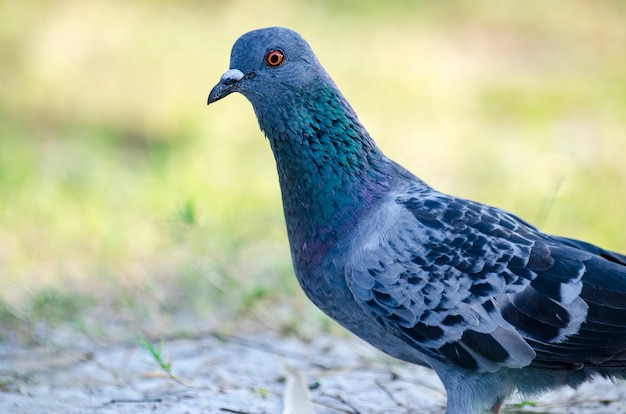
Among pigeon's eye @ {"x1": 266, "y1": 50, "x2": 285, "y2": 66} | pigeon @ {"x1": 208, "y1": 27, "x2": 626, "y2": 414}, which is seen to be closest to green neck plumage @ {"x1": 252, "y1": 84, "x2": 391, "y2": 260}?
pigeon @ {"x1": 208, "y1": 27, "x2": 626, "y2": 414}

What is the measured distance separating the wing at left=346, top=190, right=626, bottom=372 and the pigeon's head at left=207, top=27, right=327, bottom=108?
0.61m

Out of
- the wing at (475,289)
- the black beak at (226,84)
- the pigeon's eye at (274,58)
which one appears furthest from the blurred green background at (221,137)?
the wing at (475,289)

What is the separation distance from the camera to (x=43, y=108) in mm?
7742

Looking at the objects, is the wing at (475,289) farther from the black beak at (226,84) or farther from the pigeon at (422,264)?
the black beak at (226,84)

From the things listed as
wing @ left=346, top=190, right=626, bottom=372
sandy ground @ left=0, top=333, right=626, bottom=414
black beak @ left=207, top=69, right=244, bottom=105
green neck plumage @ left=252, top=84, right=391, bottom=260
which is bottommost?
sandy ground @ left=0, top=333, right=626, bottom=414

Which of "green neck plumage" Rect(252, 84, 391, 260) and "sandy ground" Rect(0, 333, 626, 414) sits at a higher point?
"green neck plumage" Rect(252, 84, 391, 260)

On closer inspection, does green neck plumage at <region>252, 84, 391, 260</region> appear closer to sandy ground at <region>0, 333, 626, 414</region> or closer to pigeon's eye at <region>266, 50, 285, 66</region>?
pigeon's eye at <region>266, 50, 285, 66</region>

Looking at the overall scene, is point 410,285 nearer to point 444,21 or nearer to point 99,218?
point 99,218

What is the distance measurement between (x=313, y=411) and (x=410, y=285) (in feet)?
2.54

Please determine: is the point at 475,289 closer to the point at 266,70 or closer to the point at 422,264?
the point at 422,264

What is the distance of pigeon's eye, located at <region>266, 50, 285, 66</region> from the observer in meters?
3.19

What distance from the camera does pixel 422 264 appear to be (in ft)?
9.73

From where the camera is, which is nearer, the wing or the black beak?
the wing

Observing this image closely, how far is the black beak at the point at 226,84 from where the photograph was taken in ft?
10.4
